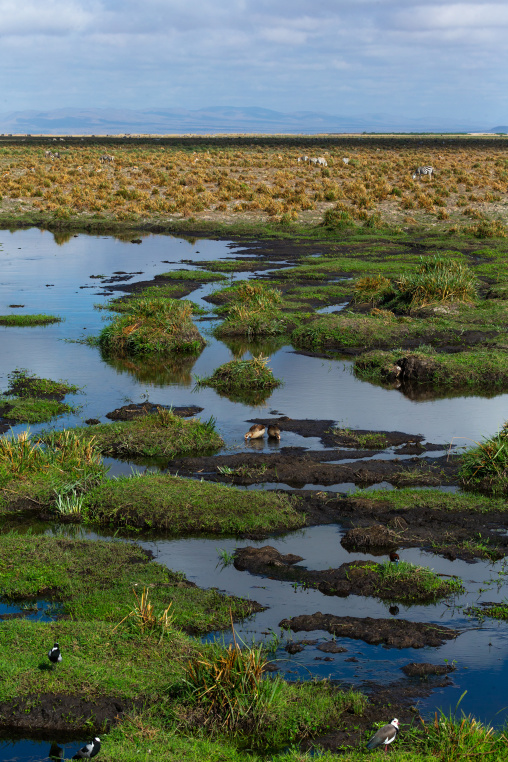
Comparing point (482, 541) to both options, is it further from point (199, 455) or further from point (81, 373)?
point (81, 373)

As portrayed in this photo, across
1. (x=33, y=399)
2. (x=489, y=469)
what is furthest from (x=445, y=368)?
(x=33, y=399)

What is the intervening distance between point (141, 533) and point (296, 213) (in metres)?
33.5

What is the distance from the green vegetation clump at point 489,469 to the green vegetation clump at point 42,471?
5.24 meters

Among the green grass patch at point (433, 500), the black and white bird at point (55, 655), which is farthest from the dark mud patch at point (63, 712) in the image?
the green grass patch at point (433, 500)

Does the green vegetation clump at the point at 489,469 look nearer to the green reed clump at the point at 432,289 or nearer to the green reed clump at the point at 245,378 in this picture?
the green reed clump at the point at 245,378

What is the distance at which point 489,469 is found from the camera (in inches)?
481

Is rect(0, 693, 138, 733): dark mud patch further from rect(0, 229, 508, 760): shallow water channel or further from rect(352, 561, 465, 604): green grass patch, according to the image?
rect(352, 561, 465, 604): green grass patch

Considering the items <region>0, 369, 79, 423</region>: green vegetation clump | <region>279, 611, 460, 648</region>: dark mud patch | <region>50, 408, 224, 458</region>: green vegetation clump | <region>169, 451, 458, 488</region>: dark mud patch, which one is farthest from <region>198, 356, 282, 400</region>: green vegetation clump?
<region>279, 611, 460, 648</region>: dark mud patch

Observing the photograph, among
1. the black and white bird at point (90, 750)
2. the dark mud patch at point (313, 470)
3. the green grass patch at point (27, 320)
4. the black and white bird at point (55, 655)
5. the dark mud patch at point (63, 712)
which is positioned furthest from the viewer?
the green grass patch at point (27, 320)

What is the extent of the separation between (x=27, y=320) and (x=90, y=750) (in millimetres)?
18262

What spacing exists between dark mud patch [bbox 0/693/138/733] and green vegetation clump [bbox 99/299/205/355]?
44.5 feet

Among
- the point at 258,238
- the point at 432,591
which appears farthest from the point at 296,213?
the point at 432,591

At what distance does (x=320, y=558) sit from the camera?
1009cm

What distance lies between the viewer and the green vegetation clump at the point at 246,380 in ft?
56.9
